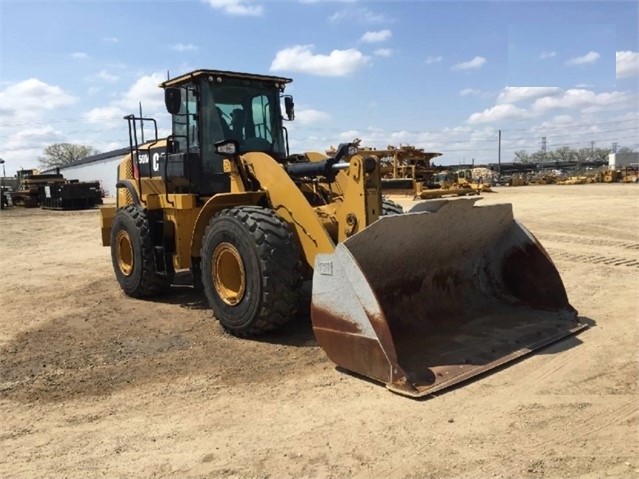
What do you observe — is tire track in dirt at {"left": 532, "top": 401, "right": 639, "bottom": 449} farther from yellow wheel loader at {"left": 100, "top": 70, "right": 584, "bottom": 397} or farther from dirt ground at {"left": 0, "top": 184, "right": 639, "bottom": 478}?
yellow wheel loader at {"left": 100, "top": 70, "right": 584, "bottom": 397}

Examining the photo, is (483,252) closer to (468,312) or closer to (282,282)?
(468,312)

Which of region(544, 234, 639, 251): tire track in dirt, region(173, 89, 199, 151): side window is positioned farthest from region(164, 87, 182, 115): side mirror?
region(544, 234, 639, 251): tire track in dirt

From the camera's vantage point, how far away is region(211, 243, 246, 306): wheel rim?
550 cm

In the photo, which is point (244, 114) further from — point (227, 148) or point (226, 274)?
point (226, 274)

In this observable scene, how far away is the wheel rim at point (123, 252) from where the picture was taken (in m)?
7.68

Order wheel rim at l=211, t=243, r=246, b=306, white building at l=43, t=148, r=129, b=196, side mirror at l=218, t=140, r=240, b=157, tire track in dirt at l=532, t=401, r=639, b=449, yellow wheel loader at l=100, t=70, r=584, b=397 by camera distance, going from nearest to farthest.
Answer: tire track in dirt at l=532, t=401, r=639, b=449 → yellow wheel loader at l=100, t=70, r=584, b=397 → wheel rim at l=211, t=243, r=246, b=306 → side mirror at l=218, t=140, r=240, b=157 → white building at l=43, t=148, r=129, b=196

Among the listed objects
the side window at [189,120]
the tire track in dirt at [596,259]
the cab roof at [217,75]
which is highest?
the cab roof at [217,75]

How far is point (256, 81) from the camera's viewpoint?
22.7 feet

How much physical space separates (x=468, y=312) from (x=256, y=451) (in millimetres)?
2852

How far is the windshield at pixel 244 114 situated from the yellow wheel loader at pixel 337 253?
0.01m

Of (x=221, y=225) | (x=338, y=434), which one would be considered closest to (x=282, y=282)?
(x=221, y=225)

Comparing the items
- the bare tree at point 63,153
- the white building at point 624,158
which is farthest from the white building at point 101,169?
the white building at point 624,158

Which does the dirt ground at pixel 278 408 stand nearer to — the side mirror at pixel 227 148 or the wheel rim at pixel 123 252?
the wheel rim at pixel 123 252

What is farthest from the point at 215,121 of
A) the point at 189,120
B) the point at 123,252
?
the point at 123,252
